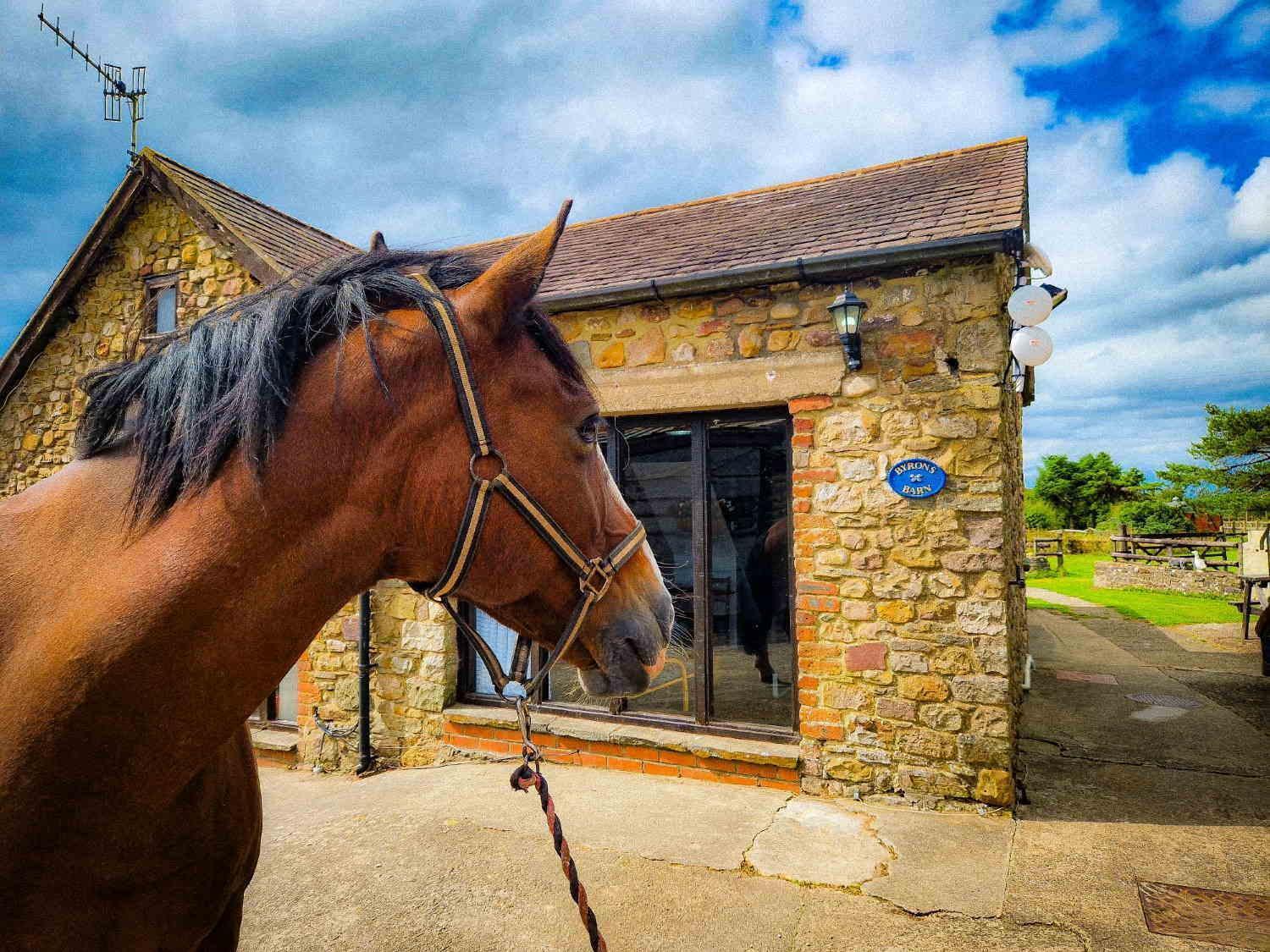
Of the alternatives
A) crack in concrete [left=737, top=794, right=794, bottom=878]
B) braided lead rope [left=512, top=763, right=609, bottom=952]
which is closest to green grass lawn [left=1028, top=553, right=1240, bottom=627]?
crack in concrete [left=737, top=794, right=794, bottom=878]

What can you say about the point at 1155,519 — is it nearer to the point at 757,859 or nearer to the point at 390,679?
the point at 757,859

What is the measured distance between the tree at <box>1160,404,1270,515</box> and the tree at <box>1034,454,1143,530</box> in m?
24.6

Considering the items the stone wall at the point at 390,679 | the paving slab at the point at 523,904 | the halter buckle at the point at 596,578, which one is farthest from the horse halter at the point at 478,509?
the stone wall at the point at 390,679

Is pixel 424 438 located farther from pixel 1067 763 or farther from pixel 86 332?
pixel 86 332

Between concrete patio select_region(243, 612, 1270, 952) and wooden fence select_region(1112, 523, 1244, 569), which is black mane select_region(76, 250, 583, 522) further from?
wooden fence select_region(1112, 523, 1244, 569)

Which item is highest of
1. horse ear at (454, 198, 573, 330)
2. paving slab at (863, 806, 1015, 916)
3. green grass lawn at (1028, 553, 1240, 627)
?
horse ear at (454, 198, 573, 330)

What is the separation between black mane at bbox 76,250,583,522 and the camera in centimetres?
115

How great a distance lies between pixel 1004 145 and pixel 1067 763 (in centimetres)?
548

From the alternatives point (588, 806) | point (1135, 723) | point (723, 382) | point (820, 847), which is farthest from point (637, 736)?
point (1135, 723)

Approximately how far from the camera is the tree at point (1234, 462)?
14.7 metres

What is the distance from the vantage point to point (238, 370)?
1.20 m

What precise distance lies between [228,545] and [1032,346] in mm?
4696

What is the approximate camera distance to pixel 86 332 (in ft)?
23.4

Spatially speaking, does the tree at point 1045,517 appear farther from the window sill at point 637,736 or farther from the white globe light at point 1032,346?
the window sill at point 637,736
